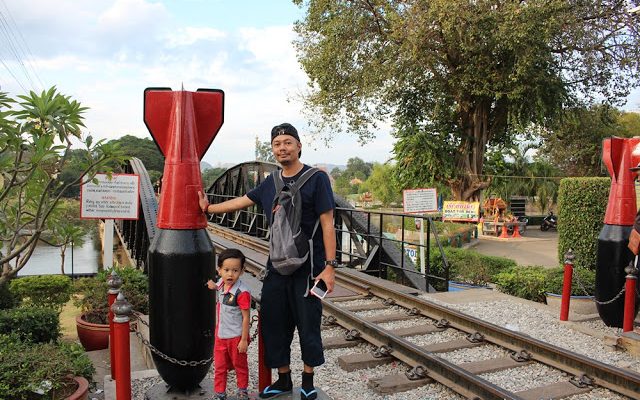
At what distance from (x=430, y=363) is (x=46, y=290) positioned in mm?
6573

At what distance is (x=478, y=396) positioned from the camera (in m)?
4.19

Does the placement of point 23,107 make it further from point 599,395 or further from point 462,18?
point 462,18

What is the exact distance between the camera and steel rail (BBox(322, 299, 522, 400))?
415 centimetres

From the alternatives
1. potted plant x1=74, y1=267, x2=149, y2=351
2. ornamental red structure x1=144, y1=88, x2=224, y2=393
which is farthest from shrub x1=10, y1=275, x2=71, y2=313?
ornamental red structure x1=144, y1=88, x2=224, y2=393

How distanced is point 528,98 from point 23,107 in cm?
2349

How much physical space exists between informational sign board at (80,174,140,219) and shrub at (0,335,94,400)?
3.27 m

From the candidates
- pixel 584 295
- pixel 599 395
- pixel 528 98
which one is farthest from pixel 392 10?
pixel 599 395

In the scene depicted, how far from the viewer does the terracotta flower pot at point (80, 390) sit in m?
3.58

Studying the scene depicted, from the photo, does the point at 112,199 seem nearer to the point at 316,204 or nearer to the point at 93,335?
the point at 93,335

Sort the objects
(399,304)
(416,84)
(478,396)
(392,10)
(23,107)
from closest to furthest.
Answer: (23,107) < (478,396) < (399,304) < (392,10) < (416,84)

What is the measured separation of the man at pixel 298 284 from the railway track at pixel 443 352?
1.35 metres

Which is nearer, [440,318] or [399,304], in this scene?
[440,318]

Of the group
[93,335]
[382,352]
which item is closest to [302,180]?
[382,352]

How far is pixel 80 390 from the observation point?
3686 mm
